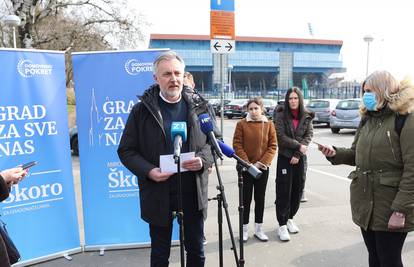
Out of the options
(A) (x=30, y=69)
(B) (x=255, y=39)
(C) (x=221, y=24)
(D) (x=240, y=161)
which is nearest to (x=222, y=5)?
(C) (x=221, y=24)

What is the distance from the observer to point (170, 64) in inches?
109

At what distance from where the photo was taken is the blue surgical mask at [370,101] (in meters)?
2.77

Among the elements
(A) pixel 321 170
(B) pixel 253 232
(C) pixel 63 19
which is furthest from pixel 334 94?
(B) pixel 253 232

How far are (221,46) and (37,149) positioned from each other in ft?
18.8

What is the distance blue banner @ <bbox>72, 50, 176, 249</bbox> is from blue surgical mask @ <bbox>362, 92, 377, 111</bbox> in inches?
86.9

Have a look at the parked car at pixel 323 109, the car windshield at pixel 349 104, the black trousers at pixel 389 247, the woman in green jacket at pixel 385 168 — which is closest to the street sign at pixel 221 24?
the woman in green jacket at pixel 385 168

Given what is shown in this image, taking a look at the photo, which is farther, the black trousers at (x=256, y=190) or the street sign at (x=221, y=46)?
the street sign at (x=221, y=46)

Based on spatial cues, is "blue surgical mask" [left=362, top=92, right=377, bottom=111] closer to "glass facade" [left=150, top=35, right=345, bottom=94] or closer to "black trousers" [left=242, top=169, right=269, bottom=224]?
"black trousers" [left=242, top=169, right=269, bottom=224]

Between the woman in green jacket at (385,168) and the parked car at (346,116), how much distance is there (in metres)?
15.4

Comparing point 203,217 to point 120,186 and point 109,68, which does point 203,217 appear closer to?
point 120,186

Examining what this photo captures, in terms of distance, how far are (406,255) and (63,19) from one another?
74.1 ft

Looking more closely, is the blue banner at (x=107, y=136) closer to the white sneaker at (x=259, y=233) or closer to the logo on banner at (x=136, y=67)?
the logo on banner at (x=136, y=67)

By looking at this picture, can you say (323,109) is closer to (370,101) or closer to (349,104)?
(349,104)

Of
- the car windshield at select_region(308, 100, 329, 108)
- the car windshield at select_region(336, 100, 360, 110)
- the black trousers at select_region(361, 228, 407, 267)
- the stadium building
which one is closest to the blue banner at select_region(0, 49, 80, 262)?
the black trousers at select_region(361, 228, 407, 267)
